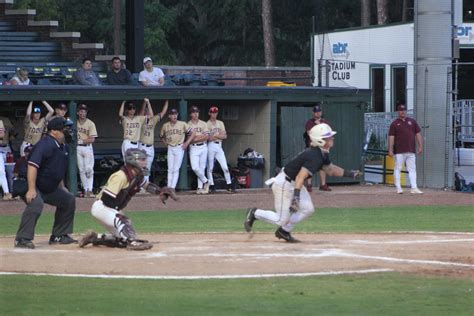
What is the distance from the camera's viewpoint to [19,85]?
74.7ft

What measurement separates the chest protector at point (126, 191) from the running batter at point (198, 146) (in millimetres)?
10876

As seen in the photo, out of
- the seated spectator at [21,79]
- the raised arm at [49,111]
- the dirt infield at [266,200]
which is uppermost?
the seated spectator at [21,79]

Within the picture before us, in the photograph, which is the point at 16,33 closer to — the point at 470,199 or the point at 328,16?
the point at 470,199

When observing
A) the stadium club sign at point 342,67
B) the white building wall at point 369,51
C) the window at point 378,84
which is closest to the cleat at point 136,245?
the white building wall at point 369,51

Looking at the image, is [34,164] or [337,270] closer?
[337,270]

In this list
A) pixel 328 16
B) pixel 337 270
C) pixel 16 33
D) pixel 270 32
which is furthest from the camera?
pixel 328 16

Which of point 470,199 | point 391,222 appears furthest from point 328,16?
point 391,222

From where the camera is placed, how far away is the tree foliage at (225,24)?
165 feet

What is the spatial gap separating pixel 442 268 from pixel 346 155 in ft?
49.7

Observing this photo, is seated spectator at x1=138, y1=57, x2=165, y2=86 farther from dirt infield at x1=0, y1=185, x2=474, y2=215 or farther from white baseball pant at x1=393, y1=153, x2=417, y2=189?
white baseball pant at x1=393, y1=153, x2=417, y2=189

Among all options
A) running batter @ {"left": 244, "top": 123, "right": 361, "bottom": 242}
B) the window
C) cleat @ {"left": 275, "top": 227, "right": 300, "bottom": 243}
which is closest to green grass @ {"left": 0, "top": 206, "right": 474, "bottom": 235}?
cleat @ {"left": 275, "top": 227, "right": 300, "bottom": 243}

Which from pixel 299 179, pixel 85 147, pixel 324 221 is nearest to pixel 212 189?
pixel 85 147

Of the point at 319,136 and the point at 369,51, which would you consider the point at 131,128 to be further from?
the point at 369,51

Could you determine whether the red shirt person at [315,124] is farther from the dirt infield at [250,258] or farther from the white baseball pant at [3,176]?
the dirt infield at [250,258]
